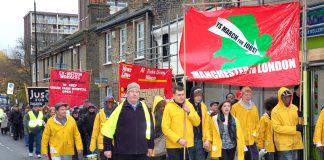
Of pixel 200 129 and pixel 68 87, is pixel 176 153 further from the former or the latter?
pixel 68 87

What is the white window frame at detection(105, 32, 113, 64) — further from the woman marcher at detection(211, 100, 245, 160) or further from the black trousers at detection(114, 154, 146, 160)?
the black trousers at detection(114, 154, 146, 160)

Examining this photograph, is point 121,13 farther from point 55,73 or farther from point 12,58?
point 12,58

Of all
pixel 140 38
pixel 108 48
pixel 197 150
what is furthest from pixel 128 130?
pixel 108 48

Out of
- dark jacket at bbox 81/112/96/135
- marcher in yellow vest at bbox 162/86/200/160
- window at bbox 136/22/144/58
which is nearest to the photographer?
marcher in yellow vest at bbox 162/86/200/160

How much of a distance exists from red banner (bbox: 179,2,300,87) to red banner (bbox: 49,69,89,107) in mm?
8827

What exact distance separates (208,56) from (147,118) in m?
1.73

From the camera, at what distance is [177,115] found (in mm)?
8266

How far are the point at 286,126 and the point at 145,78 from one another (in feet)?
18.6

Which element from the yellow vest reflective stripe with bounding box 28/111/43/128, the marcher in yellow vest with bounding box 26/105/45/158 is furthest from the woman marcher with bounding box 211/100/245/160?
the yellow vest reflective stripe with bounding box 28/111/43/128

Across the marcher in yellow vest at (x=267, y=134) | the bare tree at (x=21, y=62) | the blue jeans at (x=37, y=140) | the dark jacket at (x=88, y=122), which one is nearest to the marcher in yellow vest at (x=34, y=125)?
the blue jeans at (x=37, y=140)

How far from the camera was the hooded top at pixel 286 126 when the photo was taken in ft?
27.3

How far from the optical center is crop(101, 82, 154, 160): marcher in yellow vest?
712cm

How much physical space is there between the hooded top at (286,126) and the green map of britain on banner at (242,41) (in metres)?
0.92

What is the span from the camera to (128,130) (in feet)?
23.5
